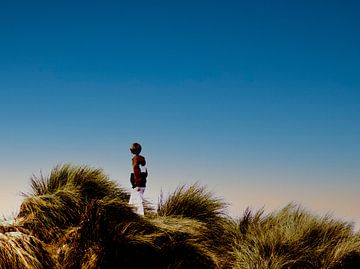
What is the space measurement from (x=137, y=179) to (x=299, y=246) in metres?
3.16

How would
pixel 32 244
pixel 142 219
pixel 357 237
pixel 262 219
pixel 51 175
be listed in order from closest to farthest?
pixel 32 244
pixel 142 219
pixel 51 175
pixel 357 237
pixel 262 219

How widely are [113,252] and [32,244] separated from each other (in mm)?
1226

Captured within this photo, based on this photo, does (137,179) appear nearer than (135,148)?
Yes

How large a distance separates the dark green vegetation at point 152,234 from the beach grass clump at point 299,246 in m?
0.02

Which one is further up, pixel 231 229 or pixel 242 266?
pixel 231 229

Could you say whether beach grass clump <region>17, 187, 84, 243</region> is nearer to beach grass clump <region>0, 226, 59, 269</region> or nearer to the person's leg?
beach grass clump <region>0, 226, 59, 269</region>

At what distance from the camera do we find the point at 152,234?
27.9ft

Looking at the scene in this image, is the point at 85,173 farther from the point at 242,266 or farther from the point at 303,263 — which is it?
the point at 303,263

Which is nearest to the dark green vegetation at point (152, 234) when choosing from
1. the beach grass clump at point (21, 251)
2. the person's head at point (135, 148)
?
the beach grass clump at point (21, 251)

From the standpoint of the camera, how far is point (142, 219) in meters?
8.67

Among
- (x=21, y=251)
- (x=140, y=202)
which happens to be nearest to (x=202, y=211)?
(x=140, y=202)

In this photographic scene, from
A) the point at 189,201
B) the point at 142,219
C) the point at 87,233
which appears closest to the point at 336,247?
the point at 189,201

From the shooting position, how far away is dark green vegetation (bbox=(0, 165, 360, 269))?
308 inches

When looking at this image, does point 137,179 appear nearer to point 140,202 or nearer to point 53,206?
point 140,202
